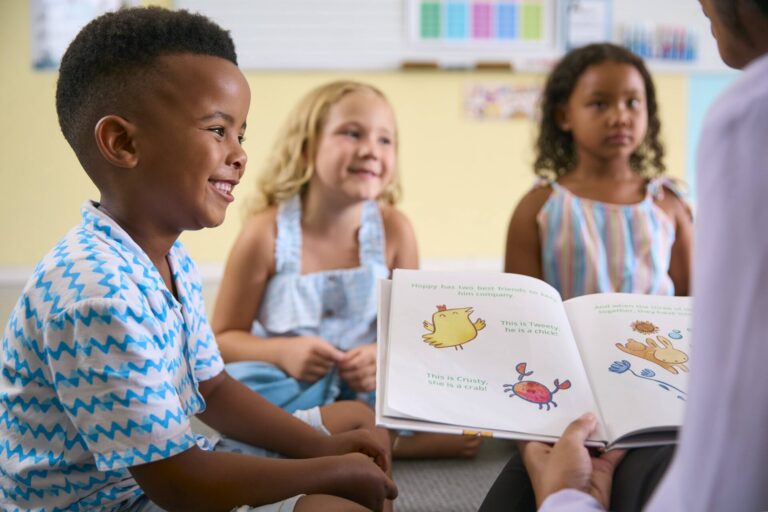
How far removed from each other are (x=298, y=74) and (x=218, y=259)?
0.61 metres

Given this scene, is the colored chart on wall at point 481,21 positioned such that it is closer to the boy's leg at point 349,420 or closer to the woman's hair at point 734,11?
the boy's leg at point 349,420

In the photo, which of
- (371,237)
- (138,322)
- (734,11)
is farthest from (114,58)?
(371,237)

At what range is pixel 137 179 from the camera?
2.27 ft

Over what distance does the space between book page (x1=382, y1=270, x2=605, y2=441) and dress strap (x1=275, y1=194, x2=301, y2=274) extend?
585 millimetres

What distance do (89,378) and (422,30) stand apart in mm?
1781

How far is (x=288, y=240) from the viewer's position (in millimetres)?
1351

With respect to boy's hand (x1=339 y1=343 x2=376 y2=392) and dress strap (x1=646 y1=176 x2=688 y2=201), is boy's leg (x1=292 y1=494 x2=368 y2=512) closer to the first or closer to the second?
boy's hand (x1=339 y1=343 x2=376 y2=392)

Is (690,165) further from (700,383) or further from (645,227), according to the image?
(700,383)

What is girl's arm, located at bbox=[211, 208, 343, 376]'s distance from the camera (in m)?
1.18

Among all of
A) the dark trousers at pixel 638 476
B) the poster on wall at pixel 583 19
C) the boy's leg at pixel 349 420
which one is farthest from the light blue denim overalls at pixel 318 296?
the poster on wall at pixel 583 19

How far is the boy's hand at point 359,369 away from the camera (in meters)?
1.20

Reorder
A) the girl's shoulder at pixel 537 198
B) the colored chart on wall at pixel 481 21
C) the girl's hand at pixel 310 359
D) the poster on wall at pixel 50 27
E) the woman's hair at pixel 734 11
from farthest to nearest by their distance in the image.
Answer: the colored chart on wall at pixel 481 21, the poster on wall at pixel 50 27, the girl's shoulder at pixel 537 198, the girl's hand at pixel 310 359, the woman's hair at pixel 734 11

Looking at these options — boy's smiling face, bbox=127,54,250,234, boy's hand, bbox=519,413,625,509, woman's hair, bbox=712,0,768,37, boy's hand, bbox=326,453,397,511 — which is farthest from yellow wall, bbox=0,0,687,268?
woman's hair, bbox=712,0,768,37

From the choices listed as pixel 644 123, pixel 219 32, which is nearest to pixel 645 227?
pixel 644 123
